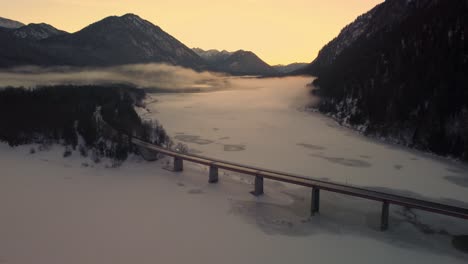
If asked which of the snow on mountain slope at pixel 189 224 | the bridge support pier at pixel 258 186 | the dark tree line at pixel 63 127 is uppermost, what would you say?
the dark tree line at pixel 63 127

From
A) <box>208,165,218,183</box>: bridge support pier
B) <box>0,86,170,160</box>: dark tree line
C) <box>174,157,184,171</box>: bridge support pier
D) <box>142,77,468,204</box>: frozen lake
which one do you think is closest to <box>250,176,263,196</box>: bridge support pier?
<box>208,165,218,183</box>: bridge support pier

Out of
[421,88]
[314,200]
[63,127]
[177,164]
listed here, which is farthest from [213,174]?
[421,88]

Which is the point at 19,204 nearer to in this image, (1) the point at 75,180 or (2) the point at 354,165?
(1) the point at 75,180

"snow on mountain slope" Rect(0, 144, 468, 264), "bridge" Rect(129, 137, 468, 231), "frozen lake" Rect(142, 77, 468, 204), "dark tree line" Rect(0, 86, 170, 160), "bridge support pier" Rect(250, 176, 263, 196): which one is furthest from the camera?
"dark tree line" Rect(0, 86, 170, 160)

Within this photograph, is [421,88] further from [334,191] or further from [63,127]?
[63,127]

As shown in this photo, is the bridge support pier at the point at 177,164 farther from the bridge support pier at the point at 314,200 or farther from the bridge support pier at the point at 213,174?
the bridge support pier at the point at 314,200

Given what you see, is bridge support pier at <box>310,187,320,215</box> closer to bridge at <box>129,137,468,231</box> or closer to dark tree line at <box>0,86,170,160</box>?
bridge at <box>129,137,468,231</box>

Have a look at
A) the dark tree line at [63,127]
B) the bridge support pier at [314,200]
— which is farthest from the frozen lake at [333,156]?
the dark tree line at [63,127]

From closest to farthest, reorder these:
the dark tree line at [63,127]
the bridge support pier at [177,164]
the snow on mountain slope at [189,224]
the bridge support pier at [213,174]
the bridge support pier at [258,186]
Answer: the snow on mountain slope at [189,224], the bridge support pier at [258,186], the bridge support pier at [213,174], the bridge support pier at [177,164], the dark tree line at [63,127]

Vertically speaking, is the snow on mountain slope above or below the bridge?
below
